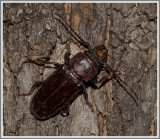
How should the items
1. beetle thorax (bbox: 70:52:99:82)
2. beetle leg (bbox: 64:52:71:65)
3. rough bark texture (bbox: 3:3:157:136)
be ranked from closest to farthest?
rough bark texture (bbox: 3:3:157:136) → beetle leg (bbox: 64:52:71:65) → beetle thorax (bbox: 70:52:99:82)

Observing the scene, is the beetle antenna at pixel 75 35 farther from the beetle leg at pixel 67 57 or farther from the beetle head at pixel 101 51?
the beetle leg at pixel 67 57

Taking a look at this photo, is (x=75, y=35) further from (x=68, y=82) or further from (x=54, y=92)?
(x=54, y=92)

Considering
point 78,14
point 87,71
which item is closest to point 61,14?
point 78,14

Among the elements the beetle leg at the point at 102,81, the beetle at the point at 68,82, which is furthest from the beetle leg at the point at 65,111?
the beetle leg at the point at 102,81

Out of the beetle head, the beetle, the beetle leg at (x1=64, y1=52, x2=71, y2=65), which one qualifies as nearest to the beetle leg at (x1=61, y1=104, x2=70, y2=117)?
the beetle

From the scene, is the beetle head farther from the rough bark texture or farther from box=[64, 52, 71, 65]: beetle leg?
box=[64, 52, 71, 65]: beetle leg

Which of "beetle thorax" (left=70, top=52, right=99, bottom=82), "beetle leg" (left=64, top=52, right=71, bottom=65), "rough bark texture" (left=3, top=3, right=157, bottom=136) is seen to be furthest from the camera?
"beetle thorax" (left=70, top=52, right=99, bottom=82)

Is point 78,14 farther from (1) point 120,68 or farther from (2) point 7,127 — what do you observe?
(2) point 7,127

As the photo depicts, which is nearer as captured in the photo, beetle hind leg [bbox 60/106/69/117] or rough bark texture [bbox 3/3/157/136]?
rough bark texture [bbox 3/3/157/136]
